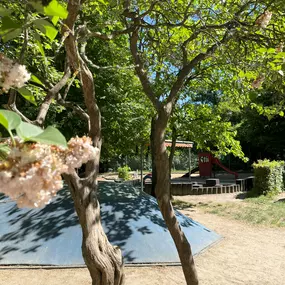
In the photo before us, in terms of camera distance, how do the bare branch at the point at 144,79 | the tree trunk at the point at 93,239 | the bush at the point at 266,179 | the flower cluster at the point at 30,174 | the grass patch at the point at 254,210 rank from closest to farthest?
the flower cluster at the point at 30,174 → the tree trunk at the point at 93,239 → the bare branch at the point at 144,79 → the grass patch at the point at 254,210 → the bush at the point at 266,179

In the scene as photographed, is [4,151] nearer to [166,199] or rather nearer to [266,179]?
[166,199]

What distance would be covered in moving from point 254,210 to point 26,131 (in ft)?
41.0

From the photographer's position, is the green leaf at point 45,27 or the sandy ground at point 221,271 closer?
the green leaf at point 45,27

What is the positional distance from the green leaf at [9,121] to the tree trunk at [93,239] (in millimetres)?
2299

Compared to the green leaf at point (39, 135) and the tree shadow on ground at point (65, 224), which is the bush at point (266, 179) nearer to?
the tree shadow on ground at point (65, 224)

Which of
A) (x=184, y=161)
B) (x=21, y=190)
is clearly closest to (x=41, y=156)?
(x=21, y=190)

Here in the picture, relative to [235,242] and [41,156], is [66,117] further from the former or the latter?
[41,156]

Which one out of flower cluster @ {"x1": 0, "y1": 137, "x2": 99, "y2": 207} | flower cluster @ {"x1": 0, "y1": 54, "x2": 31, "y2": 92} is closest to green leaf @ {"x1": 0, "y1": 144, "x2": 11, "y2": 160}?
flower cluster @ {"x1": 0, "y1": 137, "x2": 99, "y2": 207}

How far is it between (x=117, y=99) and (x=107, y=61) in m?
1.46

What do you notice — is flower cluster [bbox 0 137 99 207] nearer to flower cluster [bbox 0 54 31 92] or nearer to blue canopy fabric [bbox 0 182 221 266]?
flower cluster [bbox 0 54 31 92]

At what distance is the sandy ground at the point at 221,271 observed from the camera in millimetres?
5887

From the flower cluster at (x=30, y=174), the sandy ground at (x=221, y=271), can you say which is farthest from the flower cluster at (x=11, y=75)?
the sandy ground at (x=221, y=271)

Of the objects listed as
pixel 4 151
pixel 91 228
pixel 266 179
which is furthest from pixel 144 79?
pixel 266 179

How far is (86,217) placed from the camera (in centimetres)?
304
